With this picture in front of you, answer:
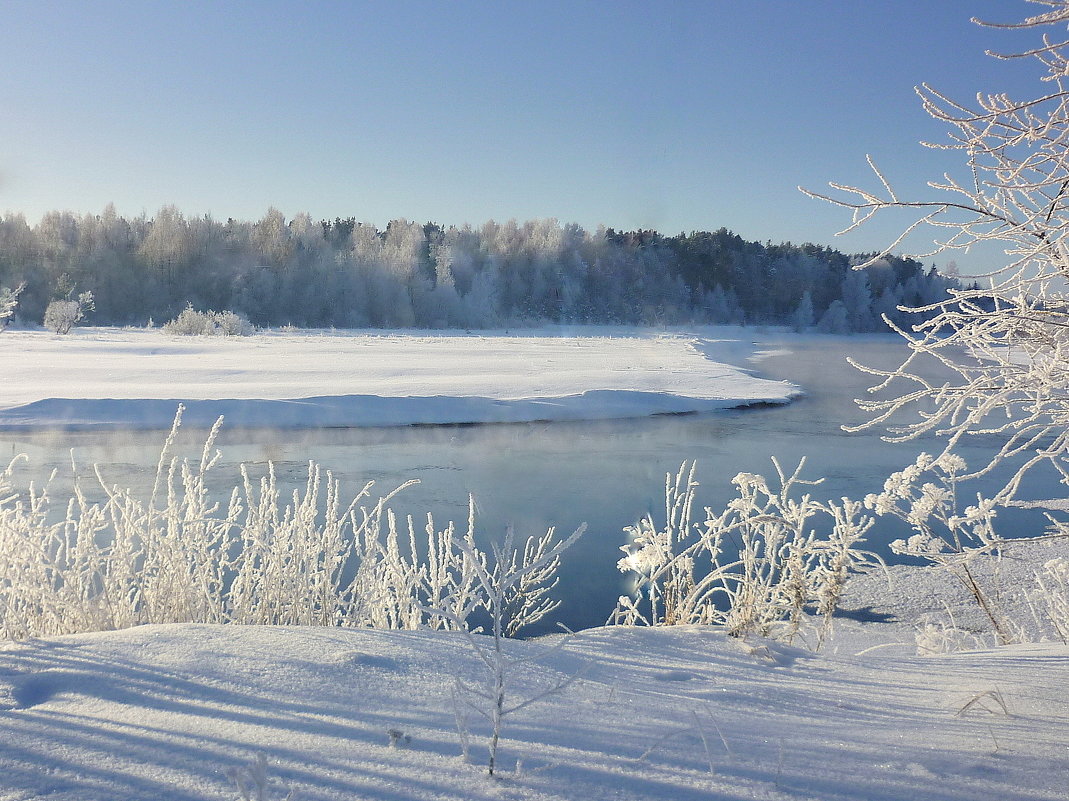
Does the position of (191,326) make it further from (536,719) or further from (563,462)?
(536,719)

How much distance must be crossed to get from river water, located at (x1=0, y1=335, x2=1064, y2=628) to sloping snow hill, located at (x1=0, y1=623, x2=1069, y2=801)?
2.96 metres

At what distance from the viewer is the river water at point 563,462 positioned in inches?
282

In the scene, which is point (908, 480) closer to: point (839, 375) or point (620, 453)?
point (620, 453)

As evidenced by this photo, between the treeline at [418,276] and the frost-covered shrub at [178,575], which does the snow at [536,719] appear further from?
the treeline at [418,276]

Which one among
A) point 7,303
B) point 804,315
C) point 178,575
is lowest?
point 178,575

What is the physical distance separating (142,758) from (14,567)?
6.06ft

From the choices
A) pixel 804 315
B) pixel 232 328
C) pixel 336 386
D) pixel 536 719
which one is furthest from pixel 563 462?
pixel 804 315

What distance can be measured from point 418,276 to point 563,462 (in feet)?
137

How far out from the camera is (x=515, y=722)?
6.32ft

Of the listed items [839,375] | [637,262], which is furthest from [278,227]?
[839,375]

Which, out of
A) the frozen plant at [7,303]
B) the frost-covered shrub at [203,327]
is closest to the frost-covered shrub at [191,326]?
the frost-covered shrub at [203,327]

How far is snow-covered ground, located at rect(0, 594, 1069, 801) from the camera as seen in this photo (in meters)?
1.59

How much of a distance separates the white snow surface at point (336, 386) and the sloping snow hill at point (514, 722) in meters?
9.85

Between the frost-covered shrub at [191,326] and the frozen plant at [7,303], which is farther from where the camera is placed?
the frost-covered shrub at [191,326]
